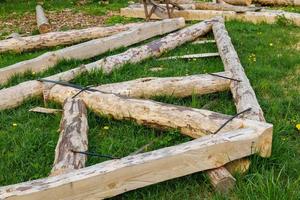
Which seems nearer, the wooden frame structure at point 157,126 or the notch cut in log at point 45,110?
the wooden frame structure at point 157,126

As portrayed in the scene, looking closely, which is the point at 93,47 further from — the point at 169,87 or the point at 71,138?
the point at 71,138

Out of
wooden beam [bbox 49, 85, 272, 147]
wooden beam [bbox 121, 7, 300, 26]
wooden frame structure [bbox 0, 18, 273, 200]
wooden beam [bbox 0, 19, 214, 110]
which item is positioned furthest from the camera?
wooden beam [bbox 121, 7, 300, 26]

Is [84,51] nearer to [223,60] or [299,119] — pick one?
[223,60]

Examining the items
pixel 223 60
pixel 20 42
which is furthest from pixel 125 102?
pixel 20 42

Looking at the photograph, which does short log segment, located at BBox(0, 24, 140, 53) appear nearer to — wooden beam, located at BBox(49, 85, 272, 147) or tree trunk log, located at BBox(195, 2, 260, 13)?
tree trunk log, located at BBox(195, 2, 260, 13)

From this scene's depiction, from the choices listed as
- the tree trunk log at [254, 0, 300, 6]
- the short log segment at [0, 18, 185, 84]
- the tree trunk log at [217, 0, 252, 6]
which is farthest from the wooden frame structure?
the tree trunk log at [254, 0, 300, 6]

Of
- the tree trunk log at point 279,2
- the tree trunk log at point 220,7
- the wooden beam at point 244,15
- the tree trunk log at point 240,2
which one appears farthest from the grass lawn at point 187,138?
the tree trunk log at point 279,2

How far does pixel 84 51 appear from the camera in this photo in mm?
8359

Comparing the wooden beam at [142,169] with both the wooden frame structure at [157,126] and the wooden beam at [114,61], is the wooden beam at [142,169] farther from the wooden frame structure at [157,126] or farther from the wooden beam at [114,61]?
the wooden beam at [114,61]

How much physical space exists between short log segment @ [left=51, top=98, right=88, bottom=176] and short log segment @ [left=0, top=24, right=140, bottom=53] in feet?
12.4

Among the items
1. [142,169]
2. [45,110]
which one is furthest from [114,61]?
[142,169]

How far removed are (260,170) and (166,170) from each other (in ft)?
3.21

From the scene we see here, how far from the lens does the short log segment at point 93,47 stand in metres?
7.56

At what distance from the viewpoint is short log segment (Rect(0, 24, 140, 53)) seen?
9.17 metres
